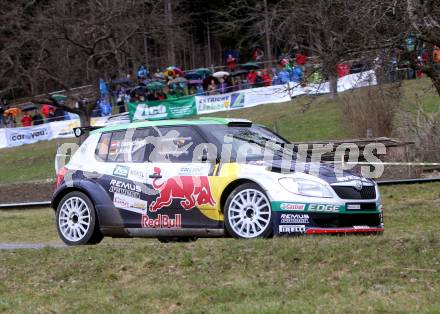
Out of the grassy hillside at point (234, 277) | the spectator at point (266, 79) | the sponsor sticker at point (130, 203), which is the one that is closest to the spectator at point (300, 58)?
the sponsor sticker at point (130, 203)

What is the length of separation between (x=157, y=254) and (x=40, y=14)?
84.5 feet

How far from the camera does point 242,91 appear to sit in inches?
1484

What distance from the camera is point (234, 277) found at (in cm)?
798

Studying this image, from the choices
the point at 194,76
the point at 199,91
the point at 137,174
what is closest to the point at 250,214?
the point at 137,174

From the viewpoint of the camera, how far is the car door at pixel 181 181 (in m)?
10.2

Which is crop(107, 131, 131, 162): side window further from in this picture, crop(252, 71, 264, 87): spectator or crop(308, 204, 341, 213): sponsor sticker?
crop(252, 71, 264, 87): spectator

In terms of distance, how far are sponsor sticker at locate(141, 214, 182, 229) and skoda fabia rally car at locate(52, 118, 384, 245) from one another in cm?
1

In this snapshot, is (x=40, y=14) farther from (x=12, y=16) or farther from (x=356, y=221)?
(x=356, y=221)

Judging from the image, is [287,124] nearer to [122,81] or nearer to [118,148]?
[122,81]

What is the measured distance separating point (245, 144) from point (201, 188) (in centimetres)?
87

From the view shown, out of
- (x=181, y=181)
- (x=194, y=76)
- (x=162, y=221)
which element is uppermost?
(x=194, y=76)

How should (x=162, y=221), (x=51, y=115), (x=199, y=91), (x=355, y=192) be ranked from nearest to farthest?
(x=355, y=192)
(x=162, y=221)
(x=199, y=91)
(x=51, y=115)

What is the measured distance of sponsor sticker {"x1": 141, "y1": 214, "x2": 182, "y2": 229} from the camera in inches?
409

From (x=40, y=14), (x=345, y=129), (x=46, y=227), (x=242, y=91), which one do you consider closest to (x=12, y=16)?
(x=40, y=14)
